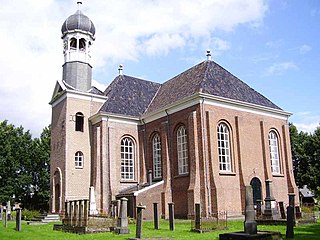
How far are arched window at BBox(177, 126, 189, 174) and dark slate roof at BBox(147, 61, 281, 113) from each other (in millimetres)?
2795

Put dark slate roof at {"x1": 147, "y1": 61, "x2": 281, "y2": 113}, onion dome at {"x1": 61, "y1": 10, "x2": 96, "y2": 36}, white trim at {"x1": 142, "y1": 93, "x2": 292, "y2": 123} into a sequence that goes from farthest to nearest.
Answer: onion dome at {"x1": 61, "y1": 10, "x2": 96, "y2": 36}
dark slate roof at {"x1": 147, "y1": 61, "x2": 281, "y2": 113}
white trim at {"x1": 142, "y1": 93, "x2": 292, "y2": 123}

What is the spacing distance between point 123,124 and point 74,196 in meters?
7.18

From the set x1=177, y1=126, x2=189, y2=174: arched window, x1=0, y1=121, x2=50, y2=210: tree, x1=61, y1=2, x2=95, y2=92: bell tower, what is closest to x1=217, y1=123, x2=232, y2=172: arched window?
x1=177, y1=126, x2=189, y2=174: arched window

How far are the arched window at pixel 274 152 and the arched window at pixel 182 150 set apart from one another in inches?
300

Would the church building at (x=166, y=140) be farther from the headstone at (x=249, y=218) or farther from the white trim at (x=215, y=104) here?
the headstone at (x=249, y=218)

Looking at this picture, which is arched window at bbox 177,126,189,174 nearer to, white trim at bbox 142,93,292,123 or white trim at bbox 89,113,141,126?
white trim at bbox 142,93,292,123

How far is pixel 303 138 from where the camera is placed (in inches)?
1842

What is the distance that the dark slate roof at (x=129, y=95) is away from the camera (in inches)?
1270

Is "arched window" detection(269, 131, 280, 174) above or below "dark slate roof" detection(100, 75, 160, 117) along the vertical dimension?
below

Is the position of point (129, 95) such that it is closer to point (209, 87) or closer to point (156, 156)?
point (156, 156)

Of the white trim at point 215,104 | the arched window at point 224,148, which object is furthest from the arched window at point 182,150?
the arched window at point 224,148

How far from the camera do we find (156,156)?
31062 millimetres

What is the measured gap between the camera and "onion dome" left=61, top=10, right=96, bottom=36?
34062mm

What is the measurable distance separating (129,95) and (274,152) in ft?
45.2
